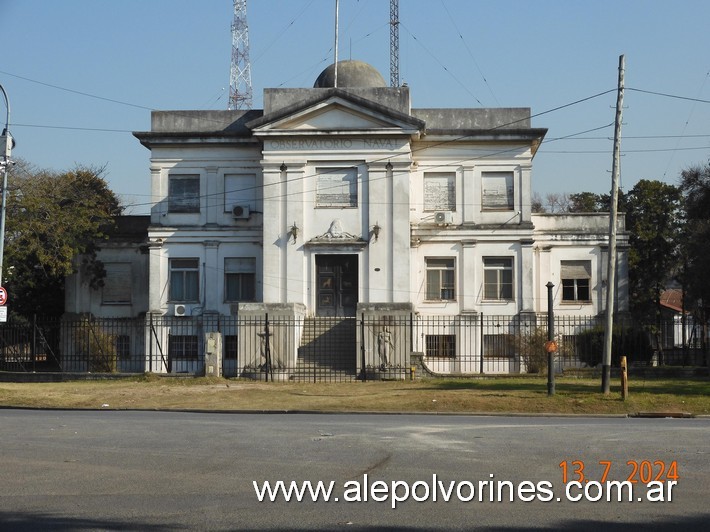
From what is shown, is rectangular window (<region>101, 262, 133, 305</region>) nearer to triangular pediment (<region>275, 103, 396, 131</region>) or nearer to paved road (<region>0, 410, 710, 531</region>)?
triangular pediment (<region>275, 103, 396, 131</region>)

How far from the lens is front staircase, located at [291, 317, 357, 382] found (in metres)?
35.1

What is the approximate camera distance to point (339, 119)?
130 feet

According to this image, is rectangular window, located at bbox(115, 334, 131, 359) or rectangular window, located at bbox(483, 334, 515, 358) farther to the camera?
rectangular window, located at bbox(115, 334, 131, 359)

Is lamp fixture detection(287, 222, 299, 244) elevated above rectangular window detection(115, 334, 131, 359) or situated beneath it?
elevated above

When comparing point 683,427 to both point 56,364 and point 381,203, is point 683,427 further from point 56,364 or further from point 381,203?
point 56,364

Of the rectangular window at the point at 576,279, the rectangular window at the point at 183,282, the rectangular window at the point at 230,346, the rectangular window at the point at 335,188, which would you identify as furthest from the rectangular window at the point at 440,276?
the rectangular window at the point at 183,282

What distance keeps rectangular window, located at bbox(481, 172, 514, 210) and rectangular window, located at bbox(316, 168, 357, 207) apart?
5518mm

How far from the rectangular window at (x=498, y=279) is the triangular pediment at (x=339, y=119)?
6.54 meters

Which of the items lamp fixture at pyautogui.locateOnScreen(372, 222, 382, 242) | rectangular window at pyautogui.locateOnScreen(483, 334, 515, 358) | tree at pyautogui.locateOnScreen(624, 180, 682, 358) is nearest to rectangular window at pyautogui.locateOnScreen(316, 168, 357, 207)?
lamp fixture at pyautogui.locateOnScreen(372, 222, 382, 242)

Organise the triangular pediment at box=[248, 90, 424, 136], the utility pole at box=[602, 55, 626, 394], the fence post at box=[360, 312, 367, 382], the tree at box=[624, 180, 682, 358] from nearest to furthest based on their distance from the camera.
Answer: the utility pole at box=[602, 55, 626, 394] < the fence post at box=[360, 312, 367, 382] < the triangular pediment at box=[248, 90, 424, 136] < the tree at box=[624, 180, 682, 358]

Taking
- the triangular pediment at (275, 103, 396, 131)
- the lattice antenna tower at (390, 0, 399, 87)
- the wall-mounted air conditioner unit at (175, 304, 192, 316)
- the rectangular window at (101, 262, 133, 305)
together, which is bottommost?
the wall-mounted air conditioner unit at (175, 304, 192, 316)

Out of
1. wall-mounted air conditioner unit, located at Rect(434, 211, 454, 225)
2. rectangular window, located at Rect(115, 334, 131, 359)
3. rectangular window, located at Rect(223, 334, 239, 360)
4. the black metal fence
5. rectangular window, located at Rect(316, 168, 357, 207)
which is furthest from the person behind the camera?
rectangular window, located at Rect(115, 334, 131, 359)

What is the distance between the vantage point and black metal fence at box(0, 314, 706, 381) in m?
35.0

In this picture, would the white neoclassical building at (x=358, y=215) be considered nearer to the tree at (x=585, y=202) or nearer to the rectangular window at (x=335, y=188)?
the rectangular window at (x=335, y=188)
